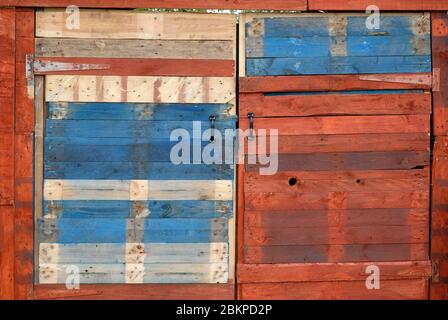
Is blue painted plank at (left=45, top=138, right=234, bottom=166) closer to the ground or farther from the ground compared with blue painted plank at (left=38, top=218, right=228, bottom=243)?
farther from the ground

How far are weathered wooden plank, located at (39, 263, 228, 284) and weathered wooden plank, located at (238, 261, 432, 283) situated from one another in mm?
330

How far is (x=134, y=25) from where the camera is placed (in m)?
4.64

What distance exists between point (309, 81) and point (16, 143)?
270 cm

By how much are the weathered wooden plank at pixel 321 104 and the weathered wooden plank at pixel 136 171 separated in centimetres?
62

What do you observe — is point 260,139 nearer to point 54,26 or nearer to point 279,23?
point 279,23

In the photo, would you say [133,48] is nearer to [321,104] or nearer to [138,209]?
[138,209]

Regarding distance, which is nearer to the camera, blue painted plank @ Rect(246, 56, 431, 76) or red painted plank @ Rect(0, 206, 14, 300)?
red painted plank @ Rect(0, 206, 14, 300)

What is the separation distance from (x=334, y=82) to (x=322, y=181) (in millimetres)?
912

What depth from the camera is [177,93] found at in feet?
15.2

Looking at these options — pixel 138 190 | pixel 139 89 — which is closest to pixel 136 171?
pixel 138 190

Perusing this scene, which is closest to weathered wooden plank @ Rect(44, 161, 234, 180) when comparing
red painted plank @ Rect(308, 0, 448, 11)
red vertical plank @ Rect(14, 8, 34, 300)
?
red vertical plank @ Rect(14, 8, 34, 300)

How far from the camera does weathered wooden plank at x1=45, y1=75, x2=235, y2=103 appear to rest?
4.59 m

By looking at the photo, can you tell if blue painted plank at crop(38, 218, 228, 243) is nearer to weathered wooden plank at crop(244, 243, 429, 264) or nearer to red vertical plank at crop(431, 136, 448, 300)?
weathered wooden plank at crop(244, 243, 429, 264)

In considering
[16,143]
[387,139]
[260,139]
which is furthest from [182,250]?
[387,139]
